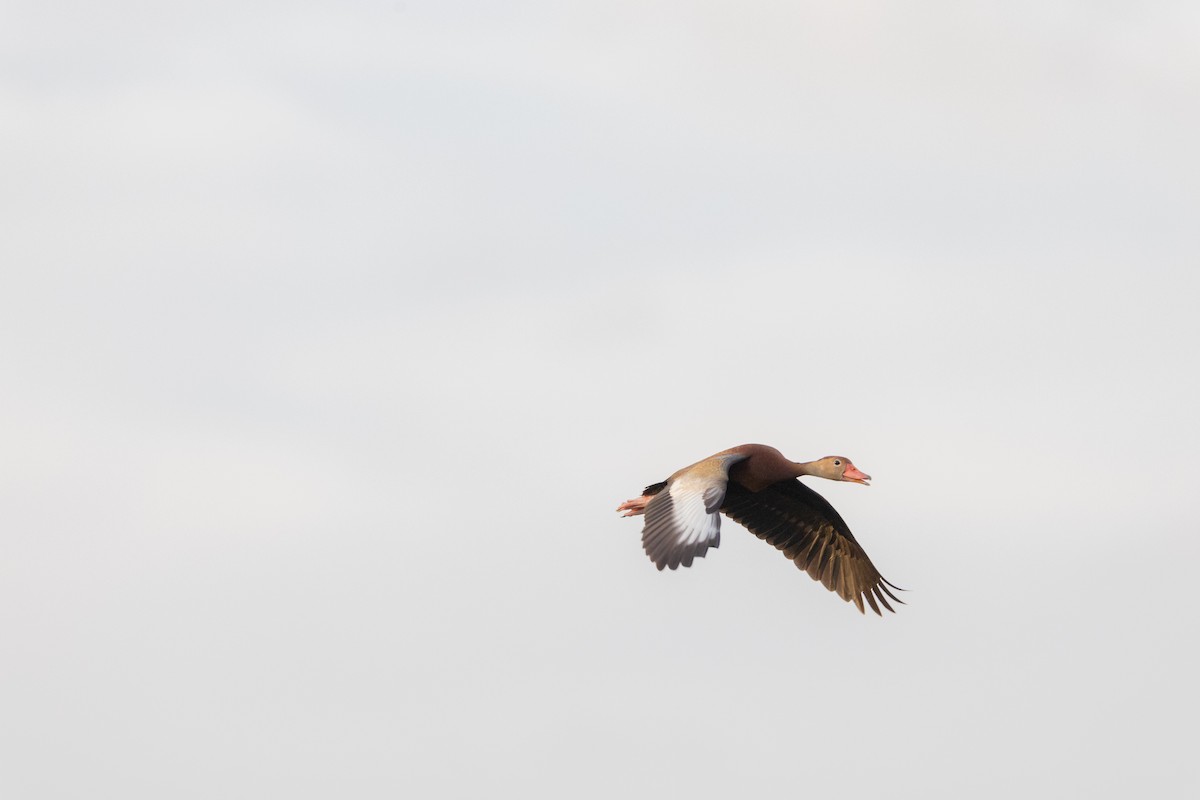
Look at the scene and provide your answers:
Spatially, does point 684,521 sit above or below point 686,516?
below

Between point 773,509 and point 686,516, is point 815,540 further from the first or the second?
point 686,516

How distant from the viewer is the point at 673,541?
2116 cm

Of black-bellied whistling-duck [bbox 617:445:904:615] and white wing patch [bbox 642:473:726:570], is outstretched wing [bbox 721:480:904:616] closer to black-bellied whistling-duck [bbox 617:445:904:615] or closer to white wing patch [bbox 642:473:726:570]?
black-bellied whistling-duck [bbox 617:445:904:615]

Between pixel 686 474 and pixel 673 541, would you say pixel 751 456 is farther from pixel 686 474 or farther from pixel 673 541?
pixel 673 541

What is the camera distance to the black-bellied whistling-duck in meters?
22.0

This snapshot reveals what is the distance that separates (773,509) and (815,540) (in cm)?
81

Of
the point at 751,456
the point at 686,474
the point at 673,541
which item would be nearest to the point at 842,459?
the point at 751,456

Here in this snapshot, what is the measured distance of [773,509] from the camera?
89.0 ft

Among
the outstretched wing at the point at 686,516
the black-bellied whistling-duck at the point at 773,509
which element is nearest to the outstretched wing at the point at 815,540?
the black-bellied whistling-duck at the point at 773,509

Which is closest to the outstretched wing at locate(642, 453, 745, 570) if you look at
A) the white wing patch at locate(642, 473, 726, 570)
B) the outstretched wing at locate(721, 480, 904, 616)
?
the white wing patch at locate(642, 473, 726, 570)

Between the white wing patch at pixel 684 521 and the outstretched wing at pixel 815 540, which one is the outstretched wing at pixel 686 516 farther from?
the outstretched wing at pixel 815 540

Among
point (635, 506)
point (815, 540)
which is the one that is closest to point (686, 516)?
point (635, 506)

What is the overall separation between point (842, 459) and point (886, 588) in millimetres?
2555

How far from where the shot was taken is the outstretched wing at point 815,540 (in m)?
27.0
